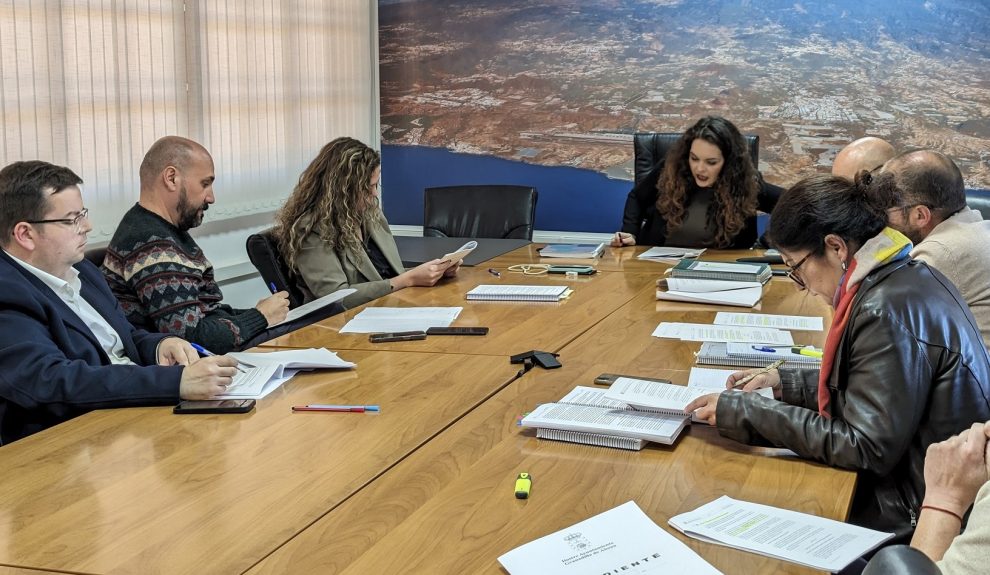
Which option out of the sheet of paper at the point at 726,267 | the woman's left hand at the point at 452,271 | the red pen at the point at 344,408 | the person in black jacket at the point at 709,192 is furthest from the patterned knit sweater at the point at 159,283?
the person in black jacket at the point at 709,192

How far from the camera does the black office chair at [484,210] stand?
5.48 metres

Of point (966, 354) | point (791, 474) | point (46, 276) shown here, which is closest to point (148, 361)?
point (46, 276)

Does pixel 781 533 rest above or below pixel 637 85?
below

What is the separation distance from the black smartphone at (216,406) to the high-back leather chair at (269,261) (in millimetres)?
1540

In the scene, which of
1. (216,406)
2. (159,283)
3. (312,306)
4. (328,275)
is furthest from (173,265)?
(216,406)

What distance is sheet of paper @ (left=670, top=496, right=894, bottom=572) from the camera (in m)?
1.56

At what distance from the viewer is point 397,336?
10.1ft

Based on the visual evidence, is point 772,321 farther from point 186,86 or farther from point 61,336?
point 186,86

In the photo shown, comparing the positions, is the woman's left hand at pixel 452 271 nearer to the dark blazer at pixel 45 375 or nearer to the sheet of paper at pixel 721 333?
the sheet of paper at pixel 721 333

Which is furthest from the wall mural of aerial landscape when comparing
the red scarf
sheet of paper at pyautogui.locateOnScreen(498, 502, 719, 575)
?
sheet of paper at pyautogui.locateOnScreen(498, 502, 719, 575)

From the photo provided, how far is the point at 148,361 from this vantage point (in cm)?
301

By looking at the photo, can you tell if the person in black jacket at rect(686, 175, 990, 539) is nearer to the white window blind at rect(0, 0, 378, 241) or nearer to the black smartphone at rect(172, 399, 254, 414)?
the black smartphone at rect(172, 399, 254, 414)

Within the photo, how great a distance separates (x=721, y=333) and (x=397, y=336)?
0.97 meters

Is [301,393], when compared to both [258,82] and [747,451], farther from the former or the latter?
[258,82]
